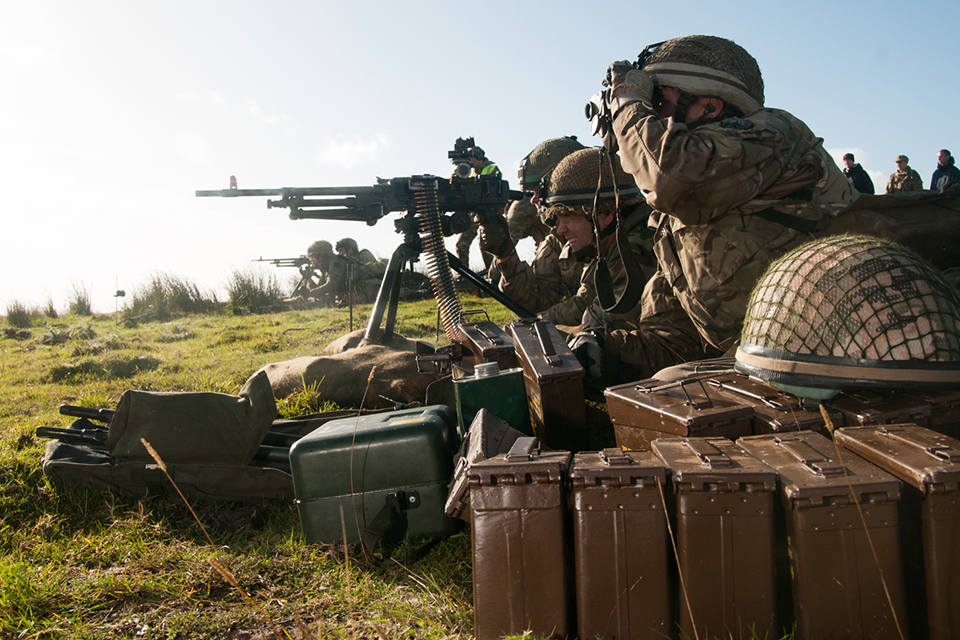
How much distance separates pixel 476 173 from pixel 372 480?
27.8ft

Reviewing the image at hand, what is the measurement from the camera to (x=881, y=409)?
1979 mm

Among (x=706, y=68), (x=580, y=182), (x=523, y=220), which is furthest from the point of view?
(x=523, y=220)

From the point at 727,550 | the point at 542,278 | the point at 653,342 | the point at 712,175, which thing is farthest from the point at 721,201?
the point at 542,278

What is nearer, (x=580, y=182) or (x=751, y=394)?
(x=751, y=394)

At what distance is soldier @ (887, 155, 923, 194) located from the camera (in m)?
12.0

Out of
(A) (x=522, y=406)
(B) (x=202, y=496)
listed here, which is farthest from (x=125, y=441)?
(A) (x=522, y=406)

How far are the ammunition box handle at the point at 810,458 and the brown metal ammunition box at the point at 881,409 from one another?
1.03ft

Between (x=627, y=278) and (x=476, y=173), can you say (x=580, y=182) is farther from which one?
(x=476, y=173)

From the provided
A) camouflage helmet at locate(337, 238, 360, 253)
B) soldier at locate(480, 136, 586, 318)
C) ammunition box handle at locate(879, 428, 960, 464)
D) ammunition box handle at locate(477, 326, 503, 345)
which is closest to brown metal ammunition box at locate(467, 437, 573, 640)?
ammunition box handle at locate(879, 428, 960, 464)

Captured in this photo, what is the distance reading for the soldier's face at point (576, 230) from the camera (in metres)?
5.14

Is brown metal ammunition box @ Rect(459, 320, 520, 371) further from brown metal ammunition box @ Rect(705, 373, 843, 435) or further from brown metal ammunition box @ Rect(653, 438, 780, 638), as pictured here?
brown metal ammunition box @ Rect(653, 438, 780, 638)

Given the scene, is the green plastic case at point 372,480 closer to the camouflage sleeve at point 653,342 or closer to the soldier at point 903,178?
the camouflage sleeve at point 653,342

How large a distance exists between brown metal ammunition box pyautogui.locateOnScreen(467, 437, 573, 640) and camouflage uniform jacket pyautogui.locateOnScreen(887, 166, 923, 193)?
1308cm

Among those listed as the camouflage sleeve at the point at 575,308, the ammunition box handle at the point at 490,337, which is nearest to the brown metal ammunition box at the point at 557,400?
the ammunition box handle at the point at 490,337
